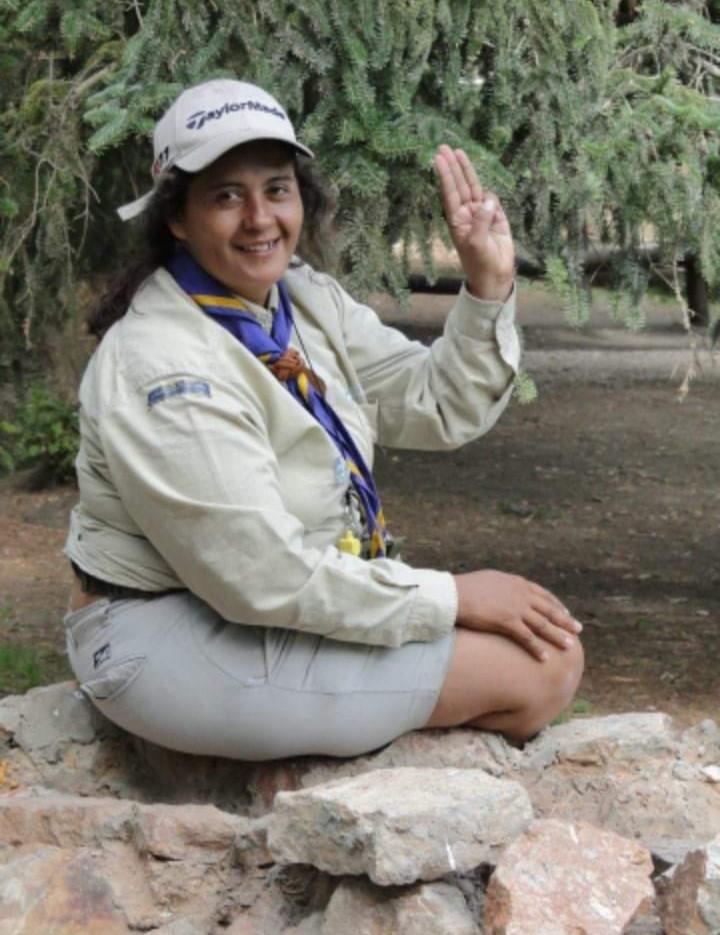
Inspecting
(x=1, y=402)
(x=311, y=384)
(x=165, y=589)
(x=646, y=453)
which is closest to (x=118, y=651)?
(x=165, y=589)

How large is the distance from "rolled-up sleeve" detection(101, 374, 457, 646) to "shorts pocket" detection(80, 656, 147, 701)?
20 cm

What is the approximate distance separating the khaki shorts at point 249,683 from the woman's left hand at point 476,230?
29.5 inches

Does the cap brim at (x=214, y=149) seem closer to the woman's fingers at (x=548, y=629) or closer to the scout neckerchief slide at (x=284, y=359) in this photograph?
the scout neckerchief slide at (x=284, y=359)

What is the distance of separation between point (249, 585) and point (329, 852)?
531 mm

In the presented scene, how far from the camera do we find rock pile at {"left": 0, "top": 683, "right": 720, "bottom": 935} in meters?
2.77

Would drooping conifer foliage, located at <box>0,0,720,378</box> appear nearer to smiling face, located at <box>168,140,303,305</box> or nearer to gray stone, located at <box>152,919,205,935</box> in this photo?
smiling face, located at <box>168,140,303,305</box>

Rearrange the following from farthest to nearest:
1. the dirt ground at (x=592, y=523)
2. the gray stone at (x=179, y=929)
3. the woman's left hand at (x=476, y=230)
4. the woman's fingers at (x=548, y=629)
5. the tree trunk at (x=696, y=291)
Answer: the dirt ground at (x=592, y=523) → the tree trunk at (x=696, y=291) → the woman's left hand at (x=476, y=230) → the woman's fingers at (x=548, y=629) → the gray stone at (x=179, y=929)

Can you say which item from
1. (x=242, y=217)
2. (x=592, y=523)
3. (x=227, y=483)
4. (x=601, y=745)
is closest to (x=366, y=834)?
(x=227, y=483)

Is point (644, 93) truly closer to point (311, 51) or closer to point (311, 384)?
point (311, 51)

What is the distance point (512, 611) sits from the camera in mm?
3381

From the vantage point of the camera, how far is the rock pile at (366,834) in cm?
277

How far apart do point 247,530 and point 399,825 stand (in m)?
0.64

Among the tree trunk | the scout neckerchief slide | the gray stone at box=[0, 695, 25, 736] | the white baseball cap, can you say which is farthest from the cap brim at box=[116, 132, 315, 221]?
the tree trunk

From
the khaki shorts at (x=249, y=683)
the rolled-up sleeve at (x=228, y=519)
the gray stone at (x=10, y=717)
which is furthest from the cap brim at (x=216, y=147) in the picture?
the gray stone at (x=10, y=717)
